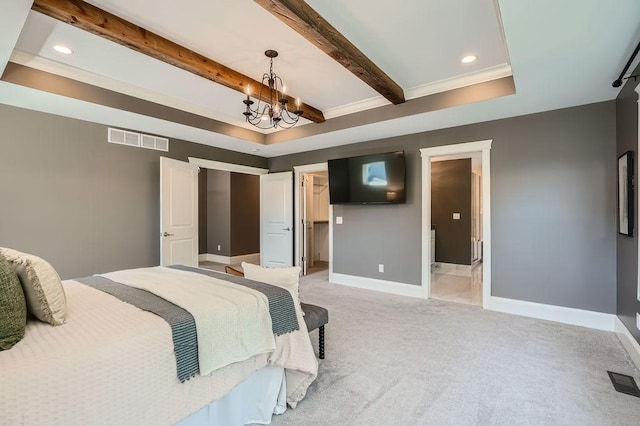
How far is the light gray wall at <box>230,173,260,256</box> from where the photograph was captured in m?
7.20

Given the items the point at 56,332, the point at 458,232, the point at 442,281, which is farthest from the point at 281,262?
the point at 56,332

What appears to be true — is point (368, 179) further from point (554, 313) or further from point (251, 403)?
point (251, 403)

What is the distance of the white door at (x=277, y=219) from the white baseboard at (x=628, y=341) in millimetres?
4458

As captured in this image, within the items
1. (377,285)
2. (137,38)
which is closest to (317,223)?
(377,285)

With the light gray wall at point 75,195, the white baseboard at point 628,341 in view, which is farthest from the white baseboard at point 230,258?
the white baseboard at point 628,341

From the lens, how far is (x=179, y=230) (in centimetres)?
452

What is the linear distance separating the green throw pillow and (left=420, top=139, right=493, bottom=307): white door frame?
4.11 m

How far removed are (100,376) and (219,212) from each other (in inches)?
255

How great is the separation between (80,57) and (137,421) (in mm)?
3121

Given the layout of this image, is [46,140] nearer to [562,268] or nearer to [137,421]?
[137,421]

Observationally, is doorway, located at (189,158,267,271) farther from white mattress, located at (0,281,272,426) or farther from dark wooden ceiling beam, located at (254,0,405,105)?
white mattress, located at (0,281,272,426)

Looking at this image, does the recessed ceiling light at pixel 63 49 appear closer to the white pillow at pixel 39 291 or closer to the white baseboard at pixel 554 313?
the white pillow at pixel 39 291

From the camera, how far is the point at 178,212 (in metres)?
4.51

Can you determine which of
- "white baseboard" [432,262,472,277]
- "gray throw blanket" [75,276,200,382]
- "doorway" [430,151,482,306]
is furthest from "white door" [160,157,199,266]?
"white baseboard" [432,262,472,277]
